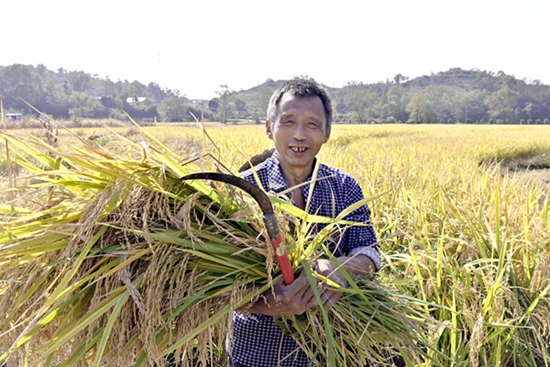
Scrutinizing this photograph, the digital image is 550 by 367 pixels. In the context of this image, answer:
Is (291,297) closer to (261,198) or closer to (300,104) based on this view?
(261,198)

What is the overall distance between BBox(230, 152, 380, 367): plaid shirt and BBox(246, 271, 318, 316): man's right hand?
261 millimetres

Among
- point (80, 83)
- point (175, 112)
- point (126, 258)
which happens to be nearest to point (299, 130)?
point (126, 258)

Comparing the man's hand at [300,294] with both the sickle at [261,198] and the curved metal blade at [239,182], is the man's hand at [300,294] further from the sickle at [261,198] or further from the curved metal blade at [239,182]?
the curved metal blade at [239,182]

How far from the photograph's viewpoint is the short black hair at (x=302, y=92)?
4.80ft

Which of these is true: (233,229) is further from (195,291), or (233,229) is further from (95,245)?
(95,245)

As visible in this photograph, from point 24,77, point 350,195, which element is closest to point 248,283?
point 350,195

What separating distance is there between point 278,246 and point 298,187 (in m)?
0.58

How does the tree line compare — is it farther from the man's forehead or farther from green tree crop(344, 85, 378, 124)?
the man's forehead

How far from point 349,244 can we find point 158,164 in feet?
2.52

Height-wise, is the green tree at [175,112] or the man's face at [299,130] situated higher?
the man's face at [299,130]

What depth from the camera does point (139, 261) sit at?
934 mm

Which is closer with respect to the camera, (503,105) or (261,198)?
(261,198)

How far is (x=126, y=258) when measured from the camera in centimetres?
87

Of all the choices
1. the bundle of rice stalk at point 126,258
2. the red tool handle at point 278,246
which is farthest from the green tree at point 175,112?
the red tool handle at point 278,246
